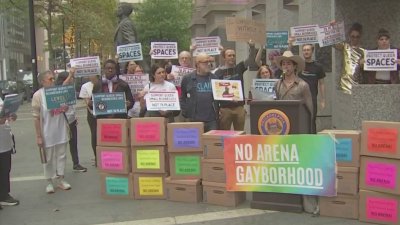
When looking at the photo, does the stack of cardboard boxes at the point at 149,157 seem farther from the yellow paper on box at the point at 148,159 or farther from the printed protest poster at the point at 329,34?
the printed protest poster at the point at 329,34

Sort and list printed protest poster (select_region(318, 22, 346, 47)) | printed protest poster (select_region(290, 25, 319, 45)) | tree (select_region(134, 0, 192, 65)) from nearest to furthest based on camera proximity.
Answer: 1. printed protest poster (select_region(318, 22, 346, 47))
2. printed protest poster (select_region(290, 25, 319, 45))
3. tree (select_region(134, 0, 192, 65))

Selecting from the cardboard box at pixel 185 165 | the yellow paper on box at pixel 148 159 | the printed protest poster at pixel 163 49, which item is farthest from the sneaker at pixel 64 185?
the printed protest poster at pixel 163 49

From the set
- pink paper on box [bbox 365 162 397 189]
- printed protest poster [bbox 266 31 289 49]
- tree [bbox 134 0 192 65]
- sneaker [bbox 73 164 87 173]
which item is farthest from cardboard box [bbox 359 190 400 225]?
tree [bbox 134 0 192 65]

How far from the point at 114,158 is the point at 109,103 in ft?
3.56

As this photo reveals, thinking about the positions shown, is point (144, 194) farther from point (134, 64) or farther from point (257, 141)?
point (134, 64)

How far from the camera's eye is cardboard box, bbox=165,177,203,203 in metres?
6.45

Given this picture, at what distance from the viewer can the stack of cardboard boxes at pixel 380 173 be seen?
5293 millimetres

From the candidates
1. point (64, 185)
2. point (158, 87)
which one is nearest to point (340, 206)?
point (158, 87)

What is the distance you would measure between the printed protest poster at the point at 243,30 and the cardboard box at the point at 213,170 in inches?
105

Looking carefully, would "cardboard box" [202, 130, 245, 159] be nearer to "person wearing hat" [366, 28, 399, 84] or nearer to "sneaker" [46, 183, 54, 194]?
"sneaker" [46, 183, 54, 194]

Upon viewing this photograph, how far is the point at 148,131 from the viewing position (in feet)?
21.9

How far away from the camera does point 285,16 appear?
14172 millimetres

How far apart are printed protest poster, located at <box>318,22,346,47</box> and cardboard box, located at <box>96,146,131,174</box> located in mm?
3694

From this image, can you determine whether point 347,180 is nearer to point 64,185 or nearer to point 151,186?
point 151,186
